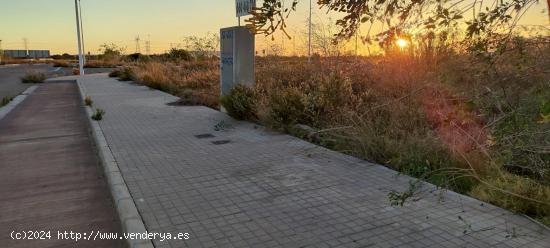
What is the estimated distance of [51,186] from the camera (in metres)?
5.79

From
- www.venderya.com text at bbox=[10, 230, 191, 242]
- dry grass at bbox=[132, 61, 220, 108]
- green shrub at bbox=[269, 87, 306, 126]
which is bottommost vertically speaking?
www.venderya.com text at bbox=[10, 230, 191, 242]

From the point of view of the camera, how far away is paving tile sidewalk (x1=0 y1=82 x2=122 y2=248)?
446 cm

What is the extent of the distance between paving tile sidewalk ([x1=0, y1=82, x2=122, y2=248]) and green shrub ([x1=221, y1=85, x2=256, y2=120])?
294cm

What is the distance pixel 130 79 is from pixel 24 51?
257 ft

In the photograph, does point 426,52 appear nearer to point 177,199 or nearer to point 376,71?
point 376,71

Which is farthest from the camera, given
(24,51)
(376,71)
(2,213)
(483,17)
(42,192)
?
(24,51)

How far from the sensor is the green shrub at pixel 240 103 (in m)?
9.91

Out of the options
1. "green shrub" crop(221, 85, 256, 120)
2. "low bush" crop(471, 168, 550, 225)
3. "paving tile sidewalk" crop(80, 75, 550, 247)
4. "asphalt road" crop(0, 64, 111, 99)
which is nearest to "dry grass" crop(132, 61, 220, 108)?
"green shrub" crop(221, 85, 256, 120)

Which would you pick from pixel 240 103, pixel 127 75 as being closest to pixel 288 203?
pixel 240 103

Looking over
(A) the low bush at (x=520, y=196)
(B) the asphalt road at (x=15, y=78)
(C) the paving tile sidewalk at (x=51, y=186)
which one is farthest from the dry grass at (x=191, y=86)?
(A) the low bush at (x=520, y=196)

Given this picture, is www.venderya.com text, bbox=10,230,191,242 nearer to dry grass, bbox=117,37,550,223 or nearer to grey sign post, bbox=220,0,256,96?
dry grass, bbox=117,37,550,223

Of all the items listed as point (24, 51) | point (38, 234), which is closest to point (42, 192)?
point (38, 234)

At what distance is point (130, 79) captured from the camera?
26.4m

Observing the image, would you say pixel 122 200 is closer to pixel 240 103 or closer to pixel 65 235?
pixel 65 235
